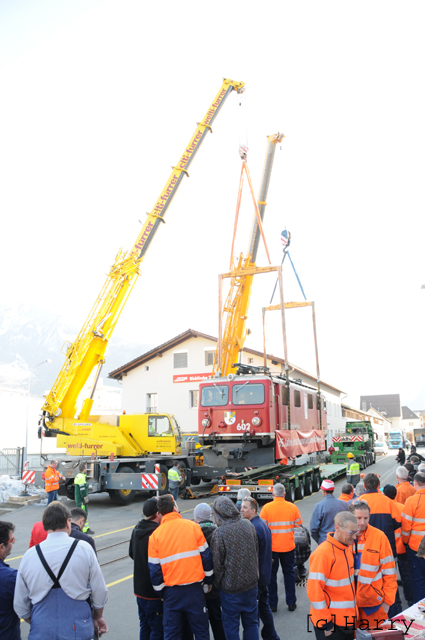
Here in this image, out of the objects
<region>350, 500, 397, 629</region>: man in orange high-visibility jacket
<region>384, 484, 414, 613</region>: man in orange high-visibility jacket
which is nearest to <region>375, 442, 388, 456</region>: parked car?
<region>384, 484, 414, 613</region>: man in orange high-visibility jacket

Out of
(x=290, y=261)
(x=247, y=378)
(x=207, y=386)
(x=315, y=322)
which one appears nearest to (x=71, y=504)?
→ (x=207, y=386)

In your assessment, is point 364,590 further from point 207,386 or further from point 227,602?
point 207,386

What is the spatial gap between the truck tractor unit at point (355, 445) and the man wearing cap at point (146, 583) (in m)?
23.8

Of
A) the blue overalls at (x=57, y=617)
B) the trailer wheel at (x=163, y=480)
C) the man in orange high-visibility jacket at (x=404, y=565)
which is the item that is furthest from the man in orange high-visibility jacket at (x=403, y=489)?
the trailer wheel at (x=163, y=480)

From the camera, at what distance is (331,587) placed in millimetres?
3807

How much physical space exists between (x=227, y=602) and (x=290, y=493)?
9716 mm

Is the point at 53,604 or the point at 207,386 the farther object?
the point at 207,386

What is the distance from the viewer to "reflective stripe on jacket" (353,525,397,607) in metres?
4.18

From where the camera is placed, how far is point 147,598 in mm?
4609

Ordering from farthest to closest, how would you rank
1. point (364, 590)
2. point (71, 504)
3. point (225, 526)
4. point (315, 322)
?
point (315, 322) → point (71, 504) → point (225, 526) → point (364, 590)

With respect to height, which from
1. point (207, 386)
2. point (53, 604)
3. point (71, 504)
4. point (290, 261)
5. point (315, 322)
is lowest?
point (71, 504)

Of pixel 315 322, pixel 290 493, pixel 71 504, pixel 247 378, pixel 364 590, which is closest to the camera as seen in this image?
pixel 364 590

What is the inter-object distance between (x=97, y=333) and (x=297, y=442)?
7534 millimetres

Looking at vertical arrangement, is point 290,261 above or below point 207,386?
above
